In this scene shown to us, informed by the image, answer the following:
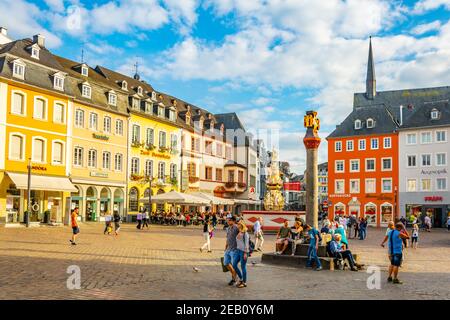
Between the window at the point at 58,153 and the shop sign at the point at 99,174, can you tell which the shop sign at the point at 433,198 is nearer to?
the shop sign at the point at 99,174

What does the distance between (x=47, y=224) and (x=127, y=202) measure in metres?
11.3

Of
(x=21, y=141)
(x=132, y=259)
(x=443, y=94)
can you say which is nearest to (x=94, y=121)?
(x=21, y=141)

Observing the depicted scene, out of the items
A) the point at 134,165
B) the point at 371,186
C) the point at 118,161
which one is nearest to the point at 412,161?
the point at 371,186

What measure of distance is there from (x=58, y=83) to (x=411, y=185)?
134ft

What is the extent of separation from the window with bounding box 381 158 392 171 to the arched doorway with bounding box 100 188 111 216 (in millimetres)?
33665

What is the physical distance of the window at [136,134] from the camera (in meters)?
48.7

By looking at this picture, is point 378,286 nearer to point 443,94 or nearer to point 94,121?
point 94,121

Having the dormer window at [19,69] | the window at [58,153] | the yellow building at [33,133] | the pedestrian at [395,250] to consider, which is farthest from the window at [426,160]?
the pedestrian at [395,250]

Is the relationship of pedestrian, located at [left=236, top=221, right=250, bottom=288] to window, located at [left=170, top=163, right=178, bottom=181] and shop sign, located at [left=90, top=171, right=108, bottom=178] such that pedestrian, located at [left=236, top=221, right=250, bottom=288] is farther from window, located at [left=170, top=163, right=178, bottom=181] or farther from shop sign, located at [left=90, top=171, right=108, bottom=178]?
window, located at [left=170, top=163, right=178, bottom=181]

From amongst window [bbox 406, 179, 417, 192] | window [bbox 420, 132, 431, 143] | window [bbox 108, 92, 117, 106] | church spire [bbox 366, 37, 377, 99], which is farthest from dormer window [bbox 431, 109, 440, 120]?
window [bbox 108, 92, 117, 106]

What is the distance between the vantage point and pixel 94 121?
43625 millimetres

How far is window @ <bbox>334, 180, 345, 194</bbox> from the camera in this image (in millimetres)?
63344

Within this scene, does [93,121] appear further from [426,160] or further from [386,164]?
[426,160]
